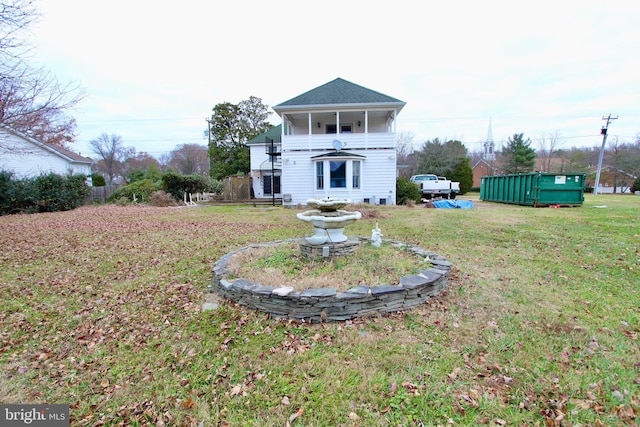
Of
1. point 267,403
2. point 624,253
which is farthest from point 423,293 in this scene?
point 624,253

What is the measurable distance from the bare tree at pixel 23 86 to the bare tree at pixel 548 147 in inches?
2020

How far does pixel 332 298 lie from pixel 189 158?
151 ft

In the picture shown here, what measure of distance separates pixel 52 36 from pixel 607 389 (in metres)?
12.5

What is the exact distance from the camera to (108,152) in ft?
131

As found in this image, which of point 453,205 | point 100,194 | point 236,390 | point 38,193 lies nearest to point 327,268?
point 236,390

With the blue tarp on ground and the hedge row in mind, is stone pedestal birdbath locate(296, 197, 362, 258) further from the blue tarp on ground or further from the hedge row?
the hedge row

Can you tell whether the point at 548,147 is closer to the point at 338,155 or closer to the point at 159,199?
the point at 338,155

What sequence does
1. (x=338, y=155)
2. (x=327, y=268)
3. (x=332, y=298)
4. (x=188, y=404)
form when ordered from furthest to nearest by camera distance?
(x=338, y=155) → (x=327, y=268) → (x=332, y=298) → (x=188, y=404)

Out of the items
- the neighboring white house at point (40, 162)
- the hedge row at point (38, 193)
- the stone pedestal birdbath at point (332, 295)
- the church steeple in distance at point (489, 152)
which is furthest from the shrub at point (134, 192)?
the church steeple in distance at point (489, 152)

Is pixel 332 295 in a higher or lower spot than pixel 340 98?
lower

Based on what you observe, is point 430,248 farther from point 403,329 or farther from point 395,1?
point 395,1

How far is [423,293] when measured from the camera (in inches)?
143

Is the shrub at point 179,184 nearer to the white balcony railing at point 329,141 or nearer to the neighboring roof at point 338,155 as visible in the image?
the white balcony railing at point 329,141

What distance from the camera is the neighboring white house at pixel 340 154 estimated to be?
47.8 feet
